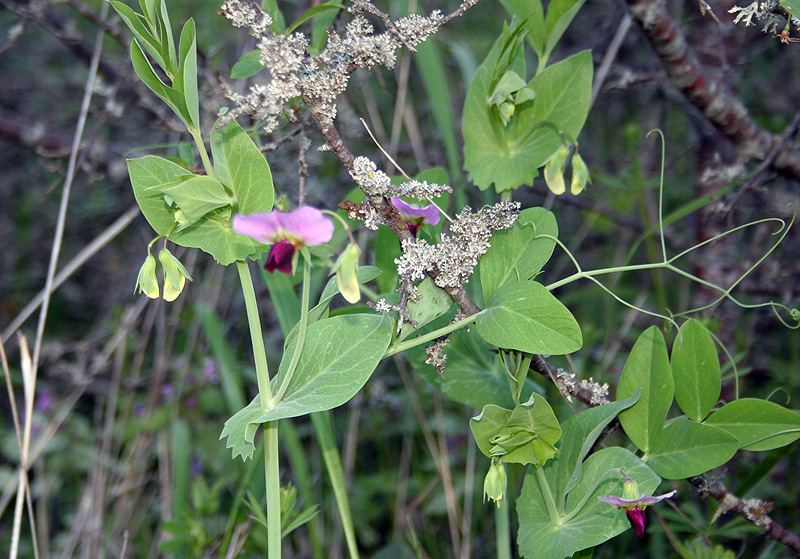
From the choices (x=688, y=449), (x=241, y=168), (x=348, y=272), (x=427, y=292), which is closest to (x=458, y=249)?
(x=427, y=292)

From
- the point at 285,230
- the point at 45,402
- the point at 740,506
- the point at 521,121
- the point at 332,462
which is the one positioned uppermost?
the point at 521,121

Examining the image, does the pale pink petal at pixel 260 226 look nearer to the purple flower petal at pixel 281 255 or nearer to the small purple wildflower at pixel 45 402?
the purple flower petal at pixel 281 255

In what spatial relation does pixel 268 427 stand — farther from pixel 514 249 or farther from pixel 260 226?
pixel 514 249

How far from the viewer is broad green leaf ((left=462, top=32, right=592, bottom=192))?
883 millimetres

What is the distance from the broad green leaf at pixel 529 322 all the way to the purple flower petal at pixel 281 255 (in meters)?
0.25

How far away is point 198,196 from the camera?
2.12 feet

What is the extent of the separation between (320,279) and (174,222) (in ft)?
1.78

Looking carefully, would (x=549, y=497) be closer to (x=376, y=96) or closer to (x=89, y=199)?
(x=376, y=96)

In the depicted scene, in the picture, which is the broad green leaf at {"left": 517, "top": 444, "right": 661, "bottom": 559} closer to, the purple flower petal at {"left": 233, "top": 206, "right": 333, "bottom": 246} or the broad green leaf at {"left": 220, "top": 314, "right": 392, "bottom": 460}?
the broad green leaf at {"left": 220, "top": 314, "right": 392, "bottom": 460}

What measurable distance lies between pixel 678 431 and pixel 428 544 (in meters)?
1.02

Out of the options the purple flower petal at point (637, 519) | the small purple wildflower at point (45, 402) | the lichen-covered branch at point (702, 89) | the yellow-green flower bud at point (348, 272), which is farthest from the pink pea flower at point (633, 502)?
the small purple wildflower at point (45, 402)

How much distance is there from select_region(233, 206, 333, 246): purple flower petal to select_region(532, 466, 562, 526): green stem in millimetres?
432

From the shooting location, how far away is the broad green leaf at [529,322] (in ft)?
2.21

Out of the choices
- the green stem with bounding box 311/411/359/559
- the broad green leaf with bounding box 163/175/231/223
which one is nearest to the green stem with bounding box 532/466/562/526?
the green stem with bounding box 311/411/359/559
